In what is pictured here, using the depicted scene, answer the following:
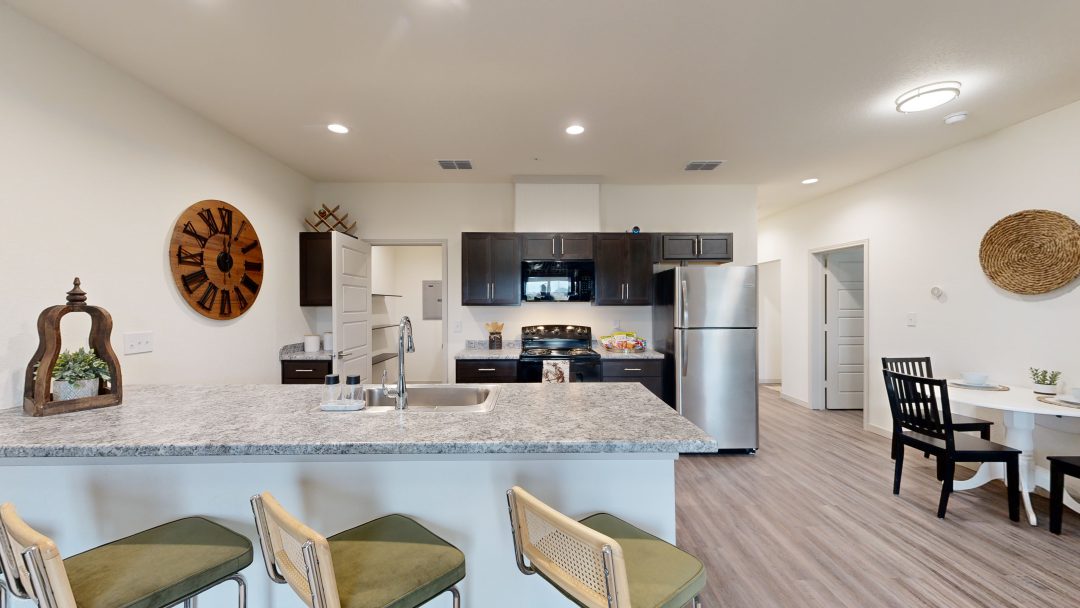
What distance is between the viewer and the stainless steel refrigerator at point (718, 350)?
383 cm

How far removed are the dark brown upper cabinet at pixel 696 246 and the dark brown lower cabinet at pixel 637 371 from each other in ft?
3.74

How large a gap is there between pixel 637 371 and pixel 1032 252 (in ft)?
9.56

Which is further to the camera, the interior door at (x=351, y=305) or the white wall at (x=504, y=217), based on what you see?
the white wall at (x=504, y=217)

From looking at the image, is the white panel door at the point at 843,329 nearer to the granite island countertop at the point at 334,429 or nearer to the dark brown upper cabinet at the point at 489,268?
the dark brown upper cabinet at the point at 489,268

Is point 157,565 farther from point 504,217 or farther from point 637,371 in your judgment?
point 504,217

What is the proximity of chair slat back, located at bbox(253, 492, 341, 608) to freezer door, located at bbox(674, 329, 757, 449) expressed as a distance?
3311 mm

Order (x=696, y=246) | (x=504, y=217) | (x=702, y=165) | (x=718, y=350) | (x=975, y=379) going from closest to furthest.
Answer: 1. (x=975, y=379)
2. (x=718, y=350)
3. (x=702, y=165)
4. (x=696, y=246)
5. (x=504, y=217)

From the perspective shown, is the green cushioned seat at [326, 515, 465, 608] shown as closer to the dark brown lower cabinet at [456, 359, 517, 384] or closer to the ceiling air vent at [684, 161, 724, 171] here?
the dark brown lower cabinet at [456, 359, 517, 384]

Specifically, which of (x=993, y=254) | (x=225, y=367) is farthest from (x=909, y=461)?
(x=225, y=367)

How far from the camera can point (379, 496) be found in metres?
1.50

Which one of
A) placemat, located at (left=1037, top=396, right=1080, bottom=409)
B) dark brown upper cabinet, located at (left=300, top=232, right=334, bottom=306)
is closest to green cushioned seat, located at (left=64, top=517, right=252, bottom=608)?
dark brown upper cabinet, located at (left=300, top=232, right=334, bottom=306)

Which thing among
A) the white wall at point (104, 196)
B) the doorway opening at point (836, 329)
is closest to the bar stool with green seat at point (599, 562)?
the white wall at point (104, 196)

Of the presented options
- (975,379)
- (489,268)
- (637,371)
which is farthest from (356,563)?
(975,379)

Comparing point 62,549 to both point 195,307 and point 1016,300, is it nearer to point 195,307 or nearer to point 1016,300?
point 195,307
